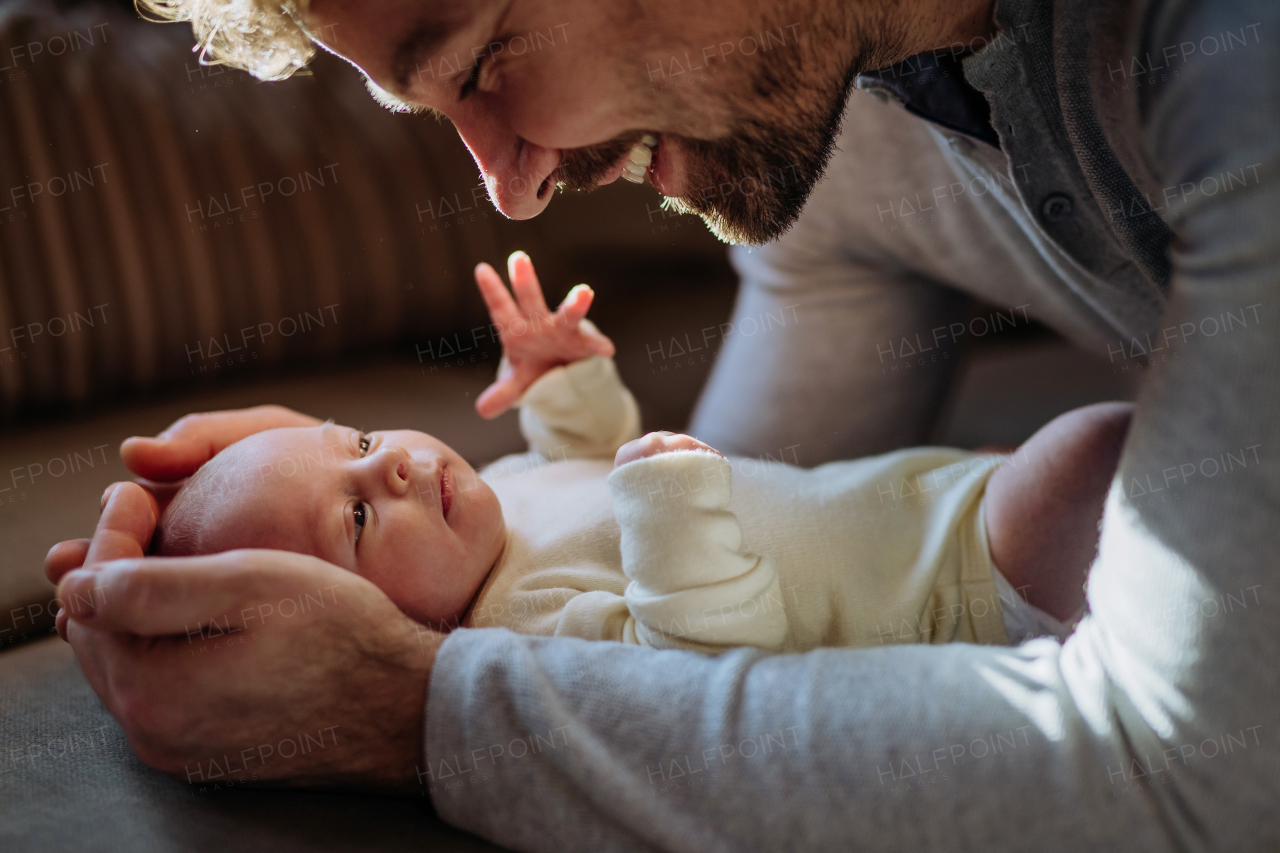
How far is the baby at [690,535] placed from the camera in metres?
0.74

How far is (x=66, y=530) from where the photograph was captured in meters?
1.04

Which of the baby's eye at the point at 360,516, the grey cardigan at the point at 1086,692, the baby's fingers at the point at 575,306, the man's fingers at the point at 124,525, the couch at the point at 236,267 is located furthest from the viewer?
the couch at the point at 236,267

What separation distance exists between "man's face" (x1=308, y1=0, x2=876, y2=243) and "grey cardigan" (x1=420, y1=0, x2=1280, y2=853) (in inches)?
10.5

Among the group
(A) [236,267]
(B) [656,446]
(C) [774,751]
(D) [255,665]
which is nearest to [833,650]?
(C) [774,751]

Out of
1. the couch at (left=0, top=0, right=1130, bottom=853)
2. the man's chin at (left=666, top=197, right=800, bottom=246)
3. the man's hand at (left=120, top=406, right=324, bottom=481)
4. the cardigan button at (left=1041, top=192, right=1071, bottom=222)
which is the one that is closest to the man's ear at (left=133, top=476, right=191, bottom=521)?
the man's hand at (left=120, top=406, right=324, bottom=481)

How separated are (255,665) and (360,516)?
21cm

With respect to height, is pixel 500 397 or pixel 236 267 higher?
pixel 236 267

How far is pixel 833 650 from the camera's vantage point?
0.66 meters

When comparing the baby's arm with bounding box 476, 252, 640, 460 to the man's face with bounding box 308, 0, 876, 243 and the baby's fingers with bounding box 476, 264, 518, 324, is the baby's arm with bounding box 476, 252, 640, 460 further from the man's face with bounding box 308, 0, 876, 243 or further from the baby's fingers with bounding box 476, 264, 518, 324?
the man's face with bounding box 308, 0, 876, 243

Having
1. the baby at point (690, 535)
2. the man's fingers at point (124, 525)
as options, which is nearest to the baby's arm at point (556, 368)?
the baby at point (690, 535)

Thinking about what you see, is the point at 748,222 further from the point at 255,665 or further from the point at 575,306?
the point at 255,665

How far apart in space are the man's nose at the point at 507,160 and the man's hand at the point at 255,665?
371 millimetres

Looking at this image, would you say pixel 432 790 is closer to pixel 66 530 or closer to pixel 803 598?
pixel 803 598

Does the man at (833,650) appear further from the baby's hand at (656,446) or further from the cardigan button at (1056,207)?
the baby's hand at (656,446)
